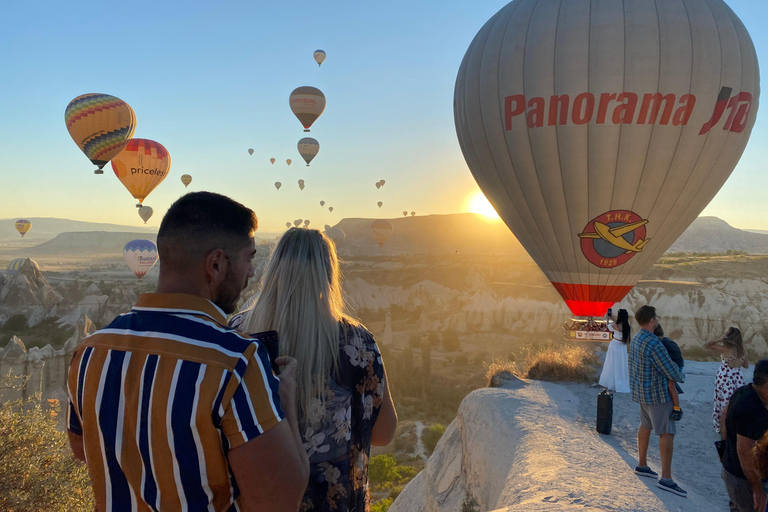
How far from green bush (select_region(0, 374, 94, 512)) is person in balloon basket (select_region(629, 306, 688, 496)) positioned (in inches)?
265

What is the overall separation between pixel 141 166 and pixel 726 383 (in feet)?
78.7

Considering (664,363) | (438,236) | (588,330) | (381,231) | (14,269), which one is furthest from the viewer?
(438,236)

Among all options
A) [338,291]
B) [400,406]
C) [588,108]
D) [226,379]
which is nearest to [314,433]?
[338,291]

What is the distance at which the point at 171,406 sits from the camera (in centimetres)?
128

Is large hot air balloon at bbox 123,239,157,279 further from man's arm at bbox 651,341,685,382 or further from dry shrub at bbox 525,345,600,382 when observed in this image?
man's arm at bbox 651,341,685,382

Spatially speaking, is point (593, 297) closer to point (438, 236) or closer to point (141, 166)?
→ point (141, 166)

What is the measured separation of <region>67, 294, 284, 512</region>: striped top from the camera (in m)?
1.27

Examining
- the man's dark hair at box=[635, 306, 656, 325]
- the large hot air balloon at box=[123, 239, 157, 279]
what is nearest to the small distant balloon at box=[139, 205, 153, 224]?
the large hot air balloon at box=[123, 239, 157, 279]

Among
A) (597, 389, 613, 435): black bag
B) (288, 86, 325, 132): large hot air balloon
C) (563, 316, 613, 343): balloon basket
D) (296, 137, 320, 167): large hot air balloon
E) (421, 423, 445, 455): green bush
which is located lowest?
(421, 423, 445, 455): green bush

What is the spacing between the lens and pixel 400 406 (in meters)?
26.7

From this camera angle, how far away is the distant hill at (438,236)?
10206cm

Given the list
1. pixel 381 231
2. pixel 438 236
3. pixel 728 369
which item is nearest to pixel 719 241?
pixel 438 236

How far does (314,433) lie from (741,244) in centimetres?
14754

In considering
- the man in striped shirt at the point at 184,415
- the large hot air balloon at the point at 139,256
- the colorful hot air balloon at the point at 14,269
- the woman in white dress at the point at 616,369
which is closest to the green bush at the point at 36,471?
the man in striped shirt at the point at 184,415
